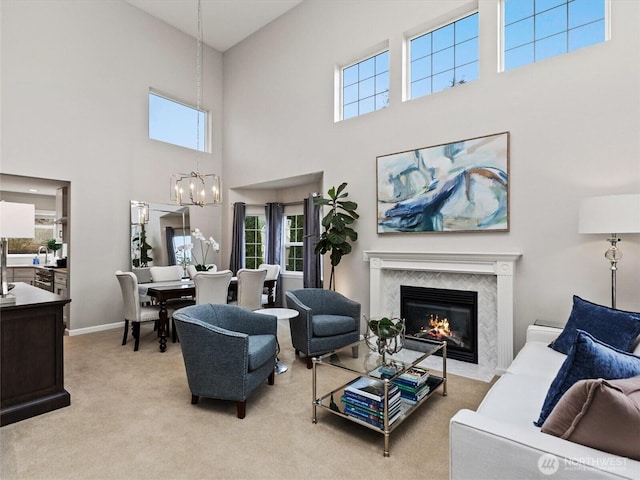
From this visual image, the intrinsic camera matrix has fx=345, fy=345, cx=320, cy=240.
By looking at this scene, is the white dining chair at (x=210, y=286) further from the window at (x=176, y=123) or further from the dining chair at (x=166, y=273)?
the window at (x=176, y=123)

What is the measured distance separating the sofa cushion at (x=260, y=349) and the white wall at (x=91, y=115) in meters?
3.45

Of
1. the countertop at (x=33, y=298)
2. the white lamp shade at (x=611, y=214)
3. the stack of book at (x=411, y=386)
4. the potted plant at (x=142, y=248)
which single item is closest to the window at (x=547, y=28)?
the white lamp shade at (x=611, y=214)

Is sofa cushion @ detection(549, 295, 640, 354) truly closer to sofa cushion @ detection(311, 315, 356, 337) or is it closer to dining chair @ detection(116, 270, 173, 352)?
sofa cushion @ detection(311, 315, 356, 337)

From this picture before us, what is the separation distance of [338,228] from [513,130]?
2.24 metres

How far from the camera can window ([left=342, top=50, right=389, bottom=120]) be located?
4.70m

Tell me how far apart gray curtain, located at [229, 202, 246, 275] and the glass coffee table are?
4.38 m

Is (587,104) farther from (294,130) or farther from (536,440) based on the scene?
(294,130)

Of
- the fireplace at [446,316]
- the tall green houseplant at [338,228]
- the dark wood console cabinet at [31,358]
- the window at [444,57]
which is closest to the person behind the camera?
the dark wood console cabinet at [31,358]

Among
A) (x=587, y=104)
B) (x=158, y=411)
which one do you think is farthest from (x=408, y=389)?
(x=587, y=104)

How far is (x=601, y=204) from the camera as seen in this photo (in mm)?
2678

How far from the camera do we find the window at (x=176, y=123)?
593 centimetres

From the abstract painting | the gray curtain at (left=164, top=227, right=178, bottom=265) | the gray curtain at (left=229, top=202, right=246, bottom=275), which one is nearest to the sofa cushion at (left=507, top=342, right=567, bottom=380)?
the abstract painting

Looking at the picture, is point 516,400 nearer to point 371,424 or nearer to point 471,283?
point 371,424

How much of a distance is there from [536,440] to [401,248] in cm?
318
